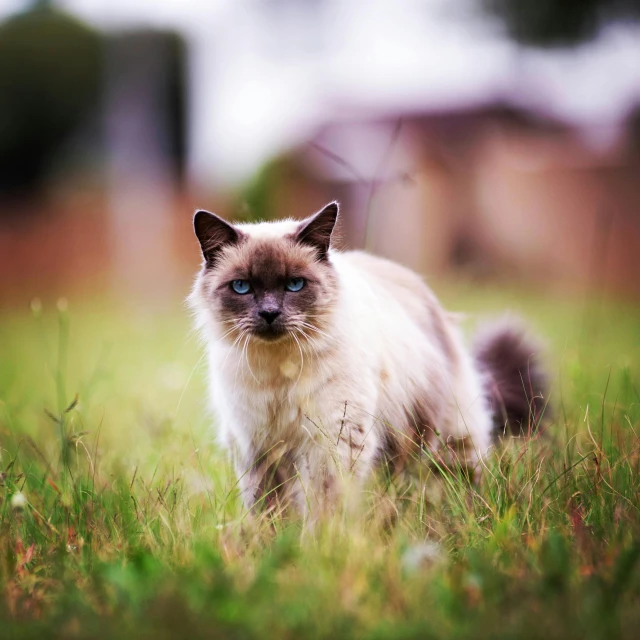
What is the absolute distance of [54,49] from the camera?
20.6m

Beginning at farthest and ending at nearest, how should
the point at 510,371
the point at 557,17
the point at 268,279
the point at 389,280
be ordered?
the point at 557,17 → the point at 510,371 → the point at 389,280 → the point at 268,279

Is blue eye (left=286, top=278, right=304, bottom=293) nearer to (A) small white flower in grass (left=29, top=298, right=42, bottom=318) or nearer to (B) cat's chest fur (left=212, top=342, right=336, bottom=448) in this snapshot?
(B) cat's chest fur (left=212, top=342, right=336, bottom=448)

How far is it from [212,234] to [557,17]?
756 centimetres

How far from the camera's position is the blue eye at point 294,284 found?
2.98 metres

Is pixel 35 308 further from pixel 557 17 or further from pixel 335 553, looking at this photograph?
pixel 557 17

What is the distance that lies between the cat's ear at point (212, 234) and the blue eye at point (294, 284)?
0.32 meters

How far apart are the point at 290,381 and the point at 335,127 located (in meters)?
17.2

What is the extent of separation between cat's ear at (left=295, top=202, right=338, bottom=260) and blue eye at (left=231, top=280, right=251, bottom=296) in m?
0.30

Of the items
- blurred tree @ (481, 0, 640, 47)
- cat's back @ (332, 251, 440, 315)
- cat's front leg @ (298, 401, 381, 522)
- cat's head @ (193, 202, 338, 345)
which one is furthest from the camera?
blurred tree @ (481, 0, 640, 47)

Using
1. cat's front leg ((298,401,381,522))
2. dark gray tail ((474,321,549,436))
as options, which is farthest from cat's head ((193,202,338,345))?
dark gray tail ((474,321,549,436))

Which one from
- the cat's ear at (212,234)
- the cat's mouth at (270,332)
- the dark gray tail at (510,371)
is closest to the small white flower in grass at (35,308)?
the cat's ear at (212,234)

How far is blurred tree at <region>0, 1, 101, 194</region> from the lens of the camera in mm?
20281

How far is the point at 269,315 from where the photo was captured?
2822mm

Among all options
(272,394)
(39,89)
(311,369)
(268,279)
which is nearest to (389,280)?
(268,279)
